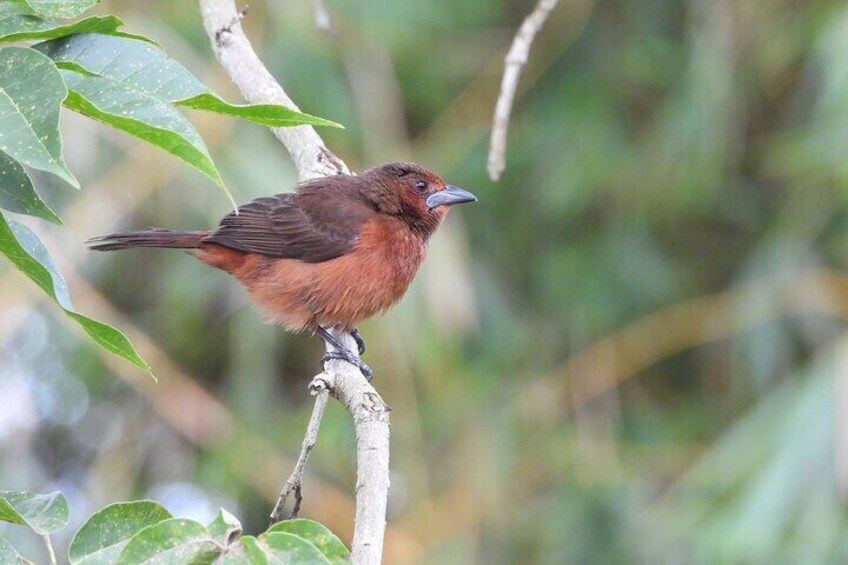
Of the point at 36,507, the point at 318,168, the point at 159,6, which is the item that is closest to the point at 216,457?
the point at 159,6

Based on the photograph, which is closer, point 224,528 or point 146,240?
point 224,528

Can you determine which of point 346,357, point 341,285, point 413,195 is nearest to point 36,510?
point 346,357

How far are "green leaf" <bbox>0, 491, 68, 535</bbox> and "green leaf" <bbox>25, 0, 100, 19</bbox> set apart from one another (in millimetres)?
692

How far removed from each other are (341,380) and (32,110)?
1.50 m

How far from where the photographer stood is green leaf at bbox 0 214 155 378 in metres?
1.69

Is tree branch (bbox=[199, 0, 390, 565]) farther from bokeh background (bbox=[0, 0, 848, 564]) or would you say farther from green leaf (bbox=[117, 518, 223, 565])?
bokeh background (bbox=[0, 0, 848, 564])

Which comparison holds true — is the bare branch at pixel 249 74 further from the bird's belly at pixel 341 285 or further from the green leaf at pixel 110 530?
the green leaf at pixel 110 530

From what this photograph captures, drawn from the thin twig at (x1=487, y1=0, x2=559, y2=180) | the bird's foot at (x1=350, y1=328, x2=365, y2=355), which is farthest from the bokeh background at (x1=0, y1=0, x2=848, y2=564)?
the thin twig at (x1=487, y1=0, x2=559, y2=180)

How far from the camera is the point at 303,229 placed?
14.8ft

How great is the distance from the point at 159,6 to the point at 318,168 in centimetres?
430

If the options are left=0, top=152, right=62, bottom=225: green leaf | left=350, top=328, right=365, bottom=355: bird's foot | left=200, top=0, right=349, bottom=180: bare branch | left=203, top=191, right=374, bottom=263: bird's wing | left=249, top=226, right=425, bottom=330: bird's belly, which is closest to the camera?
left=0, top=152, right=62, bottom=225: green leaf

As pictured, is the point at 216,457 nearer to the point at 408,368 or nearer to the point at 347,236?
the point at 408,368

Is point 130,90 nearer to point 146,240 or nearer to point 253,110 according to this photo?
point 253,110

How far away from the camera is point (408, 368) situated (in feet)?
23.2
